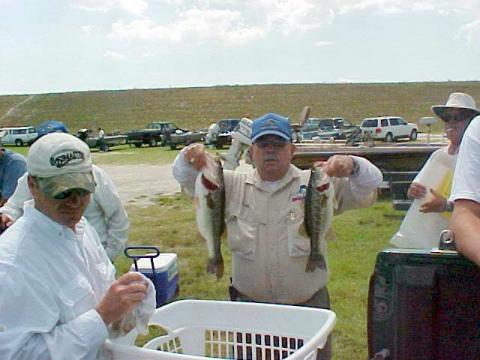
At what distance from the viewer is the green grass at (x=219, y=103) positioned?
2441 inches

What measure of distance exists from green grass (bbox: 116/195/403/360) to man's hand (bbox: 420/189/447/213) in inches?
59.3

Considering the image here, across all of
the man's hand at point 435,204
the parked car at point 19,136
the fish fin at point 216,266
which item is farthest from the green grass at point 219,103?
the fish fin at point 216,266

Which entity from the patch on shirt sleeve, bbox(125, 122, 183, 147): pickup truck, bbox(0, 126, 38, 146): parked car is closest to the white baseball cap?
the patch on shirt sleeve

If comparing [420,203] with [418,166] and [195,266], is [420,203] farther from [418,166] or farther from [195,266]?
[418,166]

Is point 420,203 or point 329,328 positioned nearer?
point 329,328

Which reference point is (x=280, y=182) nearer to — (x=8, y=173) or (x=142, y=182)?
(x=8, y=173)

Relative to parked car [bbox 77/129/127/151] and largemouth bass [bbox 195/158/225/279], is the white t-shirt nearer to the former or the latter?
largemouth bass [bbox 195/158/225/279]

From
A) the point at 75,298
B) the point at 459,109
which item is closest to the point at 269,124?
the point at 75,298

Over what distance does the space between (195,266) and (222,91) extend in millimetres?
68217

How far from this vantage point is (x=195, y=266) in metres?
8.78

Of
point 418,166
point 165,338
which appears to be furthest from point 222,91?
point 165,338

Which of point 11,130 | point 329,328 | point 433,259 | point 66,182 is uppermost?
point 66,182

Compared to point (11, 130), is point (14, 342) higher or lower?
higher

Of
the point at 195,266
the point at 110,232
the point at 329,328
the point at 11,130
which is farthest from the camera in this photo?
the point at 11,130
